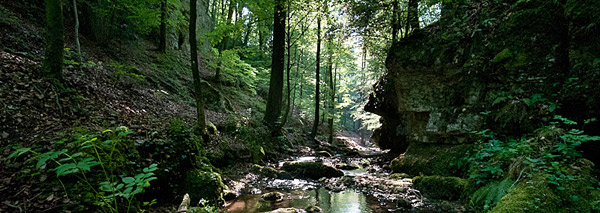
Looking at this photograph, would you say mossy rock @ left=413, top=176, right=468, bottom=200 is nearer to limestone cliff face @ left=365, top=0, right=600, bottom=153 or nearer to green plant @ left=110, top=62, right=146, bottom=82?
limestone cliff face @ left=365, top=0, right=600, bottom=153

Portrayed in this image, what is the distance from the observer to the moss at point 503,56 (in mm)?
6090

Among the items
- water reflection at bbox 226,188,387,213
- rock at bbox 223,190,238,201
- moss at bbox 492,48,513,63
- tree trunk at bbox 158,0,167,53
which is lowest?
water reflection at bbox 226,188,387,213

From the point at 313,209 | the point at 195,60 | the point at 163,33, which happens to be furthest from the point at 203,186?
the point at 163,33

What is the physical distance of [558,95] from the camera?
5.05m

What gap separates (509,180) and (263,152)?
7266mm

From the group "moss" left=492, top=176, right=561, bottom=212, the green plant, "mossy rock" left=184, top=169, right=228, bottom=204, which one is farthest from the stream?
the green plant

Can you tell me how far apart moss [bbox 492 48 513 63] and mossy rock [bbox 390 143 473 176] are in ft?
7.21

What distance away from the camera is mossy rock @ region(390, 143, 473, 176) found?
6508mm

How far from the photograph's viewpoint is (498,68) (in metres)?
6.25

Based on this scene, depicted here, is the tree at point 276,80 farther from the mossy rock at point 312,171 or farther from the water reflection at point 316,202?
the water reflection at point 316,202

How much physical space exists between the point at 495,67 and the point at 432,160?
286 centimetres

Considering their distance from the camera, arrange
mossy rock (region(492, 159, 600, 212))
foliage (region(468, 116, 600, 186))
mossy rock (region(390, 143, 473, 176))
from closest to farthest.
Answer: mossy rock (region(492, 159, 600, 212))
foliage (region(468, 116, 600, 186))
mossy rock (region(390, 143, 473, 176))

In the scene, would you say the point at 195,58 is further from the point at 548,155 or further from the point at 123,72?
the point at 548,155

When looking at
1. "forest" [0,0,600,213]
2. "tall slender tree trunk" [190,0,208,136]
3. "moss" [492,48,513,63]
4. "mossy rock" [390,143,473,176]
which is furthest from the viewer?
"tall slender tree trunk" [190,0,208,136]
